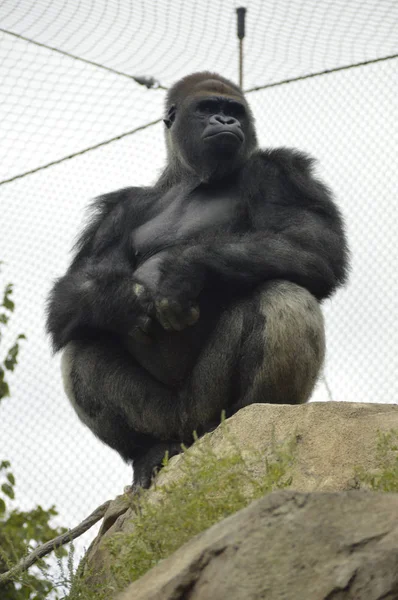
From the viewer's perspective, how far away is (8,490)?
6664mm

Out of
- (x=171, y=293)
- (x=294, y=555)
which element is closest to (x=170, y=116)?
(x=171, y=293)

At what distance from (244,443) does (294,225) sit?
1.07m

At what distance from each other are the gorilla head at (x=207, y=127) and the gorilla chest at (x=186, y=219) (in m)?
0.12

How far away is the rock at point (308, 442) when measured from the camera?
3.50 m

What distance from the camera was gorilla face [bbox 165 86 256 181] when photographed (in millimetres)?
4664

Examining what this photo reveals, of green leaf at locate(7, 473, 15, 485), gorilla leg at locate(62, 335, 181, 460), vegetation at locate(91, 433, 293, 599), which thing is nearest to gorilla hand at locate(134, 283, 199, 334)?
gorilla leg at locate(62, 335, 181, 460)

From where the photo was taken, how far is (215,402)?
426 cm

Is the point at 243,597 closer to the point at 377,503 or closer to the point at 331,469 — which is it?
the point at 377,503

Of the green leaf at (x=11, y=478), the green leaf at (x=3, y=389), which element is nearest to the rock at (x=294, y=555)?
the green leaf at (x=11, y=478)

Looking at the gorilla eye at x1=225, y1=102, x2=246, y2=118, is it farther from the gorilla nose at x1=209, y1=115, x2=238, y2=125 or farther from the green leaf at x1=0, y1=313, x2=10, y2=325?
the green leaf at x1=0, y1=313, x2=10, y2=325

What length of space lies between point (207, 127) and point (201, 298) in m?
0.88

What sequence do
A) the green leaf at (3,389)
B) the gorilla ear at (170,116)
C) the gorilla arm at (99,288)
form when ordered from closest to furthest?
the gorilla arm at (99,288), the gorilla ear at (170,116), the green leaf at (3,389)

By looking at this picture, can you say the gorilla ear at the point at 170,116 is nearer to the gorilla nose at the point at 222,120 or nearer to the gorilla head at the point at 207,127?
the gorilla head at the point at 207,127

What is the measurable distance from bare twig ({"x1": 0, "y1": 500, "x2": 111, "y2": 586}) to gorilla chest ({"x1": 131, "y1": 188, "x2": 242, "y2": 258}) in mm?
1176
